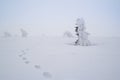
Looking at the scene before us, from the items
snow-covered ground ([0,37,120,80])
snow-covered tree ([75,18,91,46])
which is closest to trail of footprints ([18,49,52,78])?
snow-covered ground ([0,37,120,80])

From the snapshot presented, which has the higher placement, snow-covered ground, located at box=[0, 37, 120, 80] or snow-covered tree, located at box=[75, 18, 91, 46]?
snow-covered tree, located at box=[75, 18, 91, 46]

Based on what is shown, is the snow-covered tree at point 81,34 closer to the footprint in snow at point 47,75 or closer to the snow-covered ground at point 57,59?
the snow-covered ground at point 57,59

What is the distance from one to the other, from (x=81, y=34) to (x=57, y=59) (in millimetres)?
362

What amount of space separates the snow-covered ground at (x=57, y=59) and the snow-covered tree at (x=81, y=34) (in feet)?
0.14

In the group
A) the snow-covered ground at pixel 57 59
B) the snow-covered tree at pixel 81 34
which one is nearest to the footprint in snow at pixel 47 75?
the snow-covered ground at pixel 57 59

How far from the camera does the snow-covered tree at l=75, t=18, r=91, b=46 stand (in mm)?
1574

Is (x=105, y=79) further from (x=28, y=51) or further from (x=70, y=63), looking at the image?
(x=28, y=51)

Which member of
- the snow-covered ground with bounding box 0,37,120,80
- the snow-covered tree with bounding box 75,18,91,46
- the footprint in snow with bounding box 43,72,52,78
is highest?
the snow-covered tree with bounding box 75,18,91,46

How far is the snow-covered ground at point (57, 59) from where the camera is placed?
1488 millimetres

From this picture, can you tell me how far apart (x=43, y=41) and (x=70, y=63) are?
0.36 metres

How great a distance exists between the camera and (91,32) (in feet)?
5.25

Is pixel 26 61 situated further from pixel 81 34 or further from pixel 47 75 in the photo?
pixel 81 34

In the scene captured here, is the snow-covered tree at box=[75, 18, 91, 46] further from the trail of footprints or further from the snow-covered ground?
the trail of footprints

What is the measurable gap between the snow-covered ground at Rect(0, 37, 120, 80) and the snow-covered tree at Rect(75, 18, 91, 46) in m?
0.04
